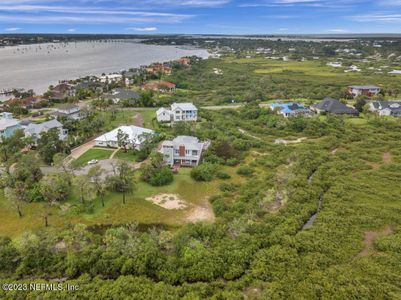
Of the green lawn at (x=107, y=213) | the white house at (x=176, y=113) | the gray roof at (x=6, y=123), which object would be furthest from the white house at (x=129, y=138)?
the gray roof at (x=6, y=123)

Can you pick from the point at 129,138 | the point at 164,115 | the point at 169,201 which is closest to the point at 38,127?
the point at 129,138

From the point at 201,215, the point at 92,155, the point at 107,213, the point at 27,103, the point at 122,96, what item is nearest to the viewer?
the point at 107,213

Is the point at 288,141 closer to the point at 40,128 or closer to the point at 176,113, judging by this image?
the point at 176,113

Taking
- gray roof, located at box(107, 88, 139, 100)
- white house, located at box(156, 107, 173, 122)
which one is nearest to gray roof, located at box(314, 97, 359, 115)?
white house, located at box(156, 107, 173, 122)

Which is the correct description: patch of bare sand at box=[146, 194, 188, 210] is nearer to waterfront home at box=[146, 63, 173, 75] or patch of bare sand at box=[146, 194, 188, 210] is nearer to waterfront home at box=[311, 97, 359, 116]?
waterfront home at box=[311, 97, 359, 116]

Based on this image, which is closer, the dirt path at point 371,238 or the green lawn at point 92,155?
the dirt path at point 371,238

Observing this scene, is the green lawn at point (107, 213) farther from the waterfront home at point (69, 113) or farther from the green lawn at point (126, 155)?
the waterfront home at point (69, 113)

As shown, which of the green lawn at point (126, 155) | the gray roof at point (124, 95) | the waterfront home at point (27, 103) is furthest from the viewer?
the gray roof at point (124, 95)

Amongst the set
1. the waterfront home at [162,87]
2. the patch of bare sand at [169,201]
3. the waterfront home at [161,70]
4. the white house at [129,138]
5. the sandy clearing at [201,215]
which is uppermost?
the waterfront home at [161,70]
